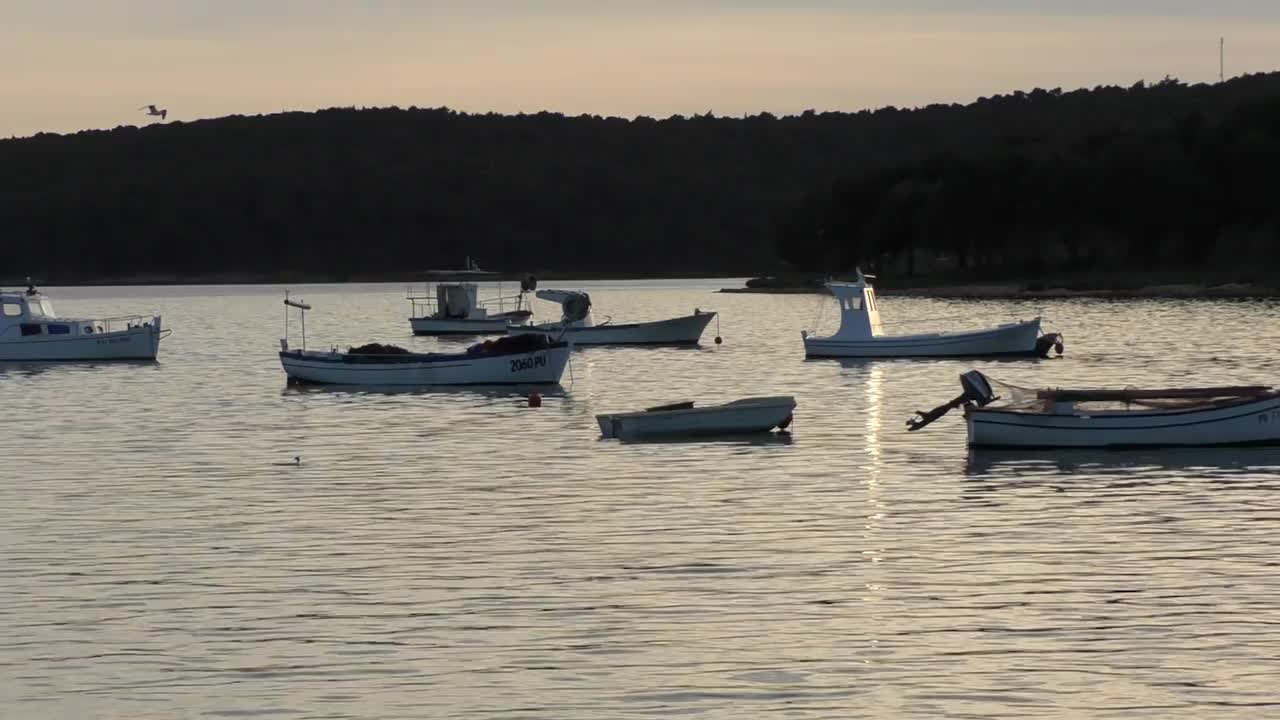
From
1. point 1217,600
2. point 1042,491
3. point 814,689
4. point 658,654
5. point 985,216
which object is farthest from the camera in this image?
point 985,216

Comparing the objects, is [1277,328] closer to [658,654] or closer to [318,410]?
[318,410]

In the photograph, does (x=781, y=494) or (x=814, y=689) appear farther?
(x=781, y=494)

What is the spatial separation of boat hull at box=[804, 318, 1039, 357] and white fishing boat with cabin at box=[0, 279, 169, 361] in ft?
97.2

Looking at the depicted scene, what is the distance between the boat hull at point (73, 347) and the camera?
3625 inches

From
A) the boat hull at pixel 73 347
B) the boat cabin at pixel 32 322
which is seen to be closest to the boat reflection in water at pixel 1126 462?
the boat hull at pixel 73 347

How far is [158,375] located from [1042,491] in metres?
55.8

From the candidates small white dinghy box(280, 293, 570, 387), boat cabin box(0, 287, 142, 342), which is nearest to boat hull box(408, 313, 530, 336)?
boat cabin box(0, 287, 142, 342)

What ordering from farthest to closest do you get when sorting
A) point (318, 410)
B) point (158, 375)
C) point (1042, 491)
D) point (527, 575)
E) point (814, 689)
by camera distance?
point (158, 375) < point (318, 410) < point (1042, 491) < point (527, 575) < point (814, 689)

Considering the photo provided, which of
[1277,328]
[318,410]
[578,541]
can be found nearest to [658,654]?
[578,541]

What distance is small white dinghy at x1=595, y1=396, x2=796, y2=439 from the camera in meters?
51.1

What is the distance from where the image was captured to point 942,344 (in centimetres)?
8800

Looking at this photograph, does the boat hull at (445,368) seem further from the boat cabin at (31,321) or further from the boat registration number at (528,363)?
the boat cabin at (31,321)

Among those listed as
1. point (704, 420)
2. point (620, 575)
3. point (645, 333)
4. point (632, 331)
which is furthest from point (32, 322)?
point (620, 575)

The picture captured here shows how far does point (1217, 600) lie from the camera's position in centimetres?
2645
